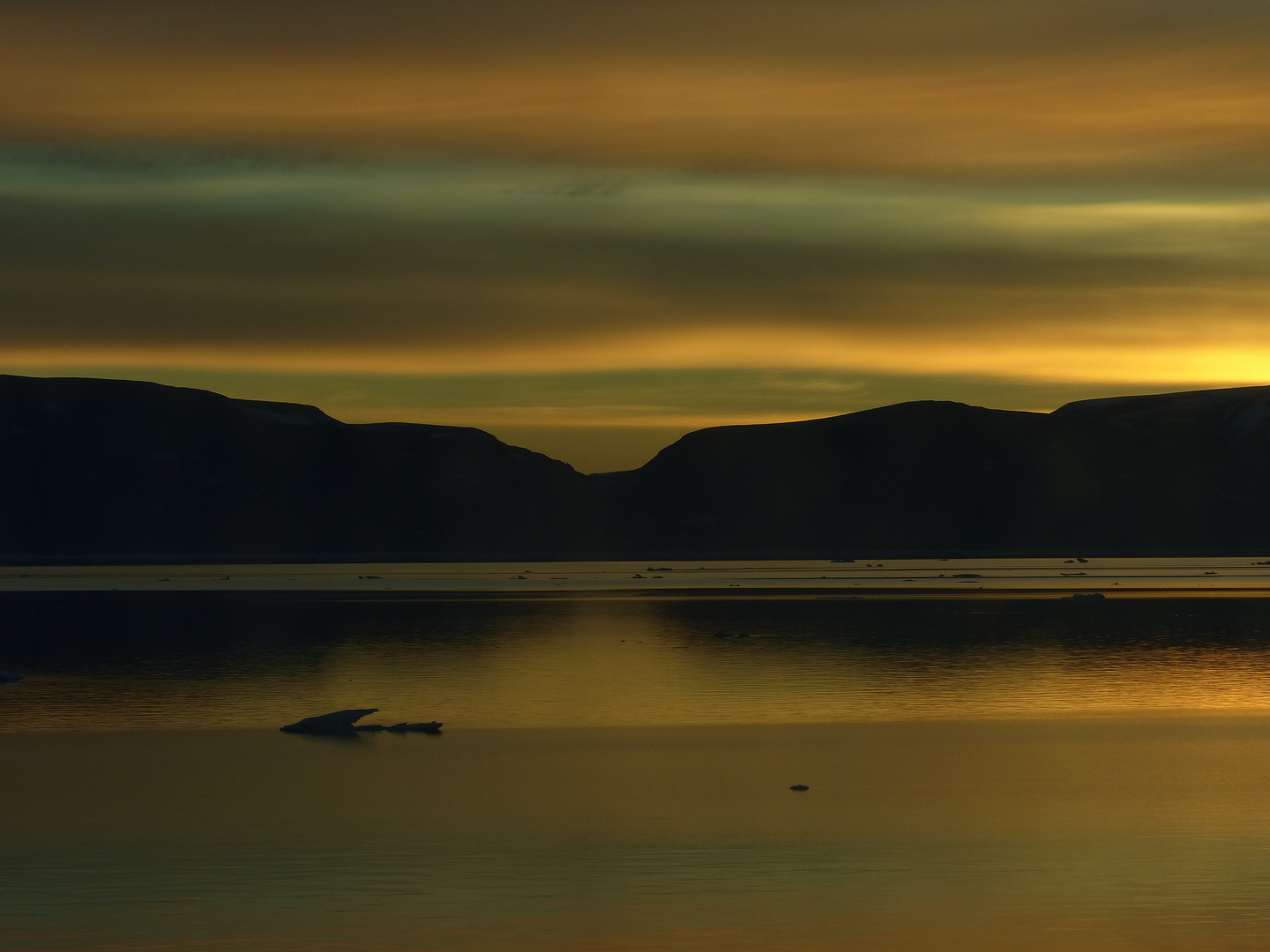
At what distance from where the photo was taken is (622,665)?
2793 inches

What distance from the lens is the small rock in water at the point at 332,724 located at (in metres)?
46.1

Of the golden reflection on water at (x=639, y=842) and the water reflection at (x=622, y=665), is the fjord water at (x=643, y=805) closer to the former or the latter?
the golden reflection on water at (x=639, y=842)

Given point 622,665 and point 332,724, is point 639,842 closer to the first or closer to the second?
point 332,724

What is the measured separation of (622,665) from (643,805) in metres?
36.9

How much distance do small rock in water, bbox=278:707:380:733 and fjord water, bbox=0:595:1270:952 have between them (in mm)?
1117

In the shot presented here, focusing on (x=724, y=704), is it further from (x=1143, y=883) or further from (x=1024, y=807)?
(x=1143, y=883)

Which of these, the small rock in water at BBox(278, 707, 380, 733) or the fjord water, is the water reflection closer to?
the fjord water

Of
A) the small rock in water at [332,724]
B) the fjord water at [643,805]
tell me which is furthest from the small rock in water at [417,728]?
the fjord water at [643,805]

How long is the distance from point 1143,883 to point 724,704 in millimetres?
27923

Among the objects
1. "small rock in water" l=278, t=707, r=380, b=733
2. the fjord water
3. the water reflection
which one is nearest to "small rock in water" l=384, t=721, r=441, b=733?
"small rock in water" l=278, t=707, r=380, b=733

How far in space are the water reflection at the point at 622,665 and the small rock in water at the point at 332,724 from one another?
3.10 m

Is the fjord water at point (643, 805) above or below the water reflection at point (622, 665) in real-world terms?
above

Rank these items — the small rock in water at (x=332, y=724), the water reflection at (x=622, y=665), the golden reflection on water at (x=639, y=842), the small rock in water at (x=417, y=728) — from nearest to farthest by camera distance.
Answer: the golden reflection on water at (x=639, y=842) < the small rock in water at (x=332, y=724) < the small rock in water at (x=417, y=728) < the water reflection at (x=622, y=665)

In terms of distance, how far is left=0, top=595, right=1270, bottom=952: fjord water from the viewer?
78.7ft
